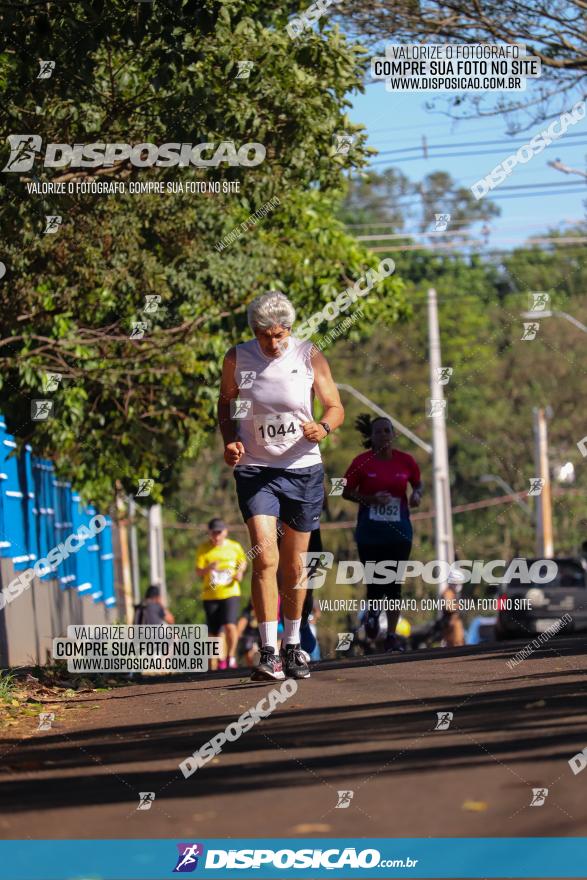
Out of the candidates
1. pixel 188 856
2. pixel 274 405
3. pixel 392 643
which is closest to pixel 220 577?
pixel 392 643

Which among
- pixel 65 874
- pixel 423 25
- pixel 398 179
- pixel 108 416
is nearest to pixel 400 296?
pixel 108 416

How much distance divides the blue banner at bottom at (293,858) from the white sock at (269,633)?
3.98m

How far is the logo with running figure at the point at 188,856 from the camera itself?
16.0 ft

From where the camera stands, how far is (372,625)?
45.2 ft

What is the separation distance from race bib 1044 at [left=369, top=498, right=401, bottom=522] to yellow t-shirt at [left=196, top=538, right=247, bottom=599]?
402 centimetres

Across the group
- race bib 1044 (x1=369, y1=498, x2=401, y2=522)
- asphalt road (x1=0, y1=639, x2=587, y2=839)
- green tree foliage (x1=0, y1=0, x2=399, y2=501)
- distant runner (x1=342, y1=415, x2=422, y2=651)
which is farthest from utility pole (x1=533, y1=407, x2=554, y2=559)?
asphalt road (x1=0, y1=639, x2=587, y2=839)

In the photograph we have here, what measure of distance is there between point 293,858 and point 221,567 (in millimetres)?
11881

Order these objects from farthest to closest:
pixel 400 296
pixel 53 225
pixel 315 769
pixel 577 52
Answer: pixel 400 296 → pixel 577 52 → pixel 53 225 → pixel 315 769

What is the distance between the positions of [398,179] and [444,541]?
39.0 m

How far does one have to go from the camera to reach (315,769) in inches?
235

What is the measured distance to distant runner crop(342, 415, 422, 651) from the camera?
41.7 feet

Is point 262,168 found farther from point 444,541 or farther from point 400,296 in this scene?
point 444,541

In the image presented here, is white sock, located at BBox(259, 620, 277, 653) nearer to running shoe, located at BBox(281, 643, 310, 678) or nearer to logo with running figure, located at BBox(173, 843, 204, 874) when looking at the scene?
running shoe, located at BBox(281, 643, 310, 678)

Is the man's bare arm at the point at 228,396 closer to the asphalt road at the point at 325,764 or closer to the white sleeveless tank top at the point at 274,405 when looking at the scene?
the white sleeveless tank top at the point at 274,405
